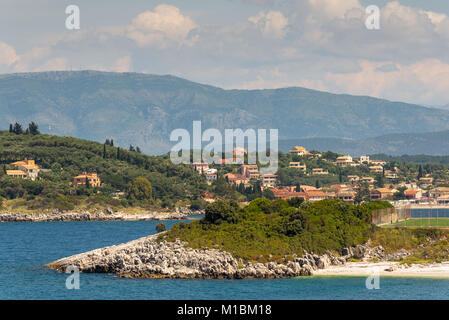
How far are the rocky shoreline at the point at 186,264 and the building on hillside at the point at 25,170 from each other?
122994 mm

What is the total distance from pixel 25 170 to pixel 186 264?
133394 mm

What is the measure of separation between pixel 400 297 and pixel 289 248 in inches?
490

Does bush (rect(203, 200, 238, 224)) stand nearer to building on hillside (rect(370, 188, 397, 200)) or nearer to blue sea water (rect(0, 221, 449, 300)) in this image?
blue sea water (rect(0, 221, 449, 300))

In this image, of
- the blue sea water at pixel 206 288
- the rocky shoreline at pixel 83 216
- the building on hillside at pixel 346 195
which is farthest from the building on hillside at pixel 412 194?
the blue sea water at pixel 206 288

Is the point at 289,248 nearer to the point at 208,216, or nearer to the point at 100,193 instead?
the point at 208,216

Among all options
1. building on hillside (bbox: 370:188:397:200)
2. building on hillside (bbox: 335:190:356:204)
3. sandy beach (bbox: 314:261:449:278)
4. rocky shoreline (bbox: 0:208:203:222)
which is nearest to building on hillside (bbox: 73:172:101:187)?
rocky shoreline (bbox: 0:208:203:222)

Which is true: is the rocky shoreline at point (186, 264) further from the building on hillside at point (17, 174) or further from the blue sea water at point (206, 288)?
the building on hillside at point (17, 174)

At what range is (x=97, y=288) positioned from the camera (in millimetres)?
56094

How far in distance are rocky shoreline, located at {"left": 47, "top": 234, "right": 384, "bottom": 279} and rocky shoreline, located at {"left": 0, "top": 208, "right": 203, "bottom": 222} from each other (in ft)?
327

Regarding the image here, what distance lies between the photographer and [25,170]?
186125mm

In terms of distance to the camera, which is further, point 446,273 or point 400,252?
point 400,252

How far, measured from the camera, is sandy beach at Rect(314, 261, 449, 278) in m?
60.0

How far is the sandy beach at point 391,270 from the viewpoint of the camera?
60.0 metres

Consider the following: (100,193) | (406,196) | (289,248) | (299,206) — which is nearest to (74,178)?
(100,193)
